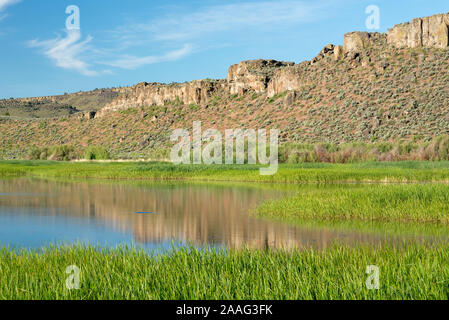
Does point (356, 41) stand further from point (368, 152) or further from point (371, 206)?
point (371, 206)

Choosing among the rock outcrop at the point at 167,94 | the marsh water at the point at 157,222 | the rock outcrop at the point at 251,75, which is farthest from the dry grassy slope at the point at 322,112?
the marsh water at the point at 157,222

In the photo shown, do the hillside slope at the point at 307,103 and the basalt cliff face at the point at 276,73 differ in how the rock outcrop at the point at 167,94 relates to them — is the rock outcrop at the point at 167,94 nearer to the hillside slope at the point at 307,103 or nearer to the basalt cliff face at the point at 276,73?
the basalt cliff face at the point at 276,73

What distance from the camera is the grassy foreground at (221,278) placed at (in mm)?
7305

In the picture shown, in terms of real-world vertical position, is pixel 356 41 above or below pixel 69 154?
above

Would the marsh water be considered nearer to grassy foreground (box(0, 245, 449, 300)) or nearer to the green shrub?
grassy foreground (box(0, 245, 449, 300))

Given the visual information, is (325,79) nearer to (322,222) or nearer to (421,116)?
(421,116)

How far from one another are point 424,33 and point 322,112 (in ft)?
60.6

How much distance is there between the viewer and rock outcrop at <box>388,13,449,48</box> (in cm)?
7388

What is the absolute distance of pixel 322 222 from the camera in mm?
18047

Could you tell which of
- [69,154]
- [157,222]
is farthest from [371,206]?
Answer: [69,154]

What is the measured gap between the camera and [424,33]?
75625mm
